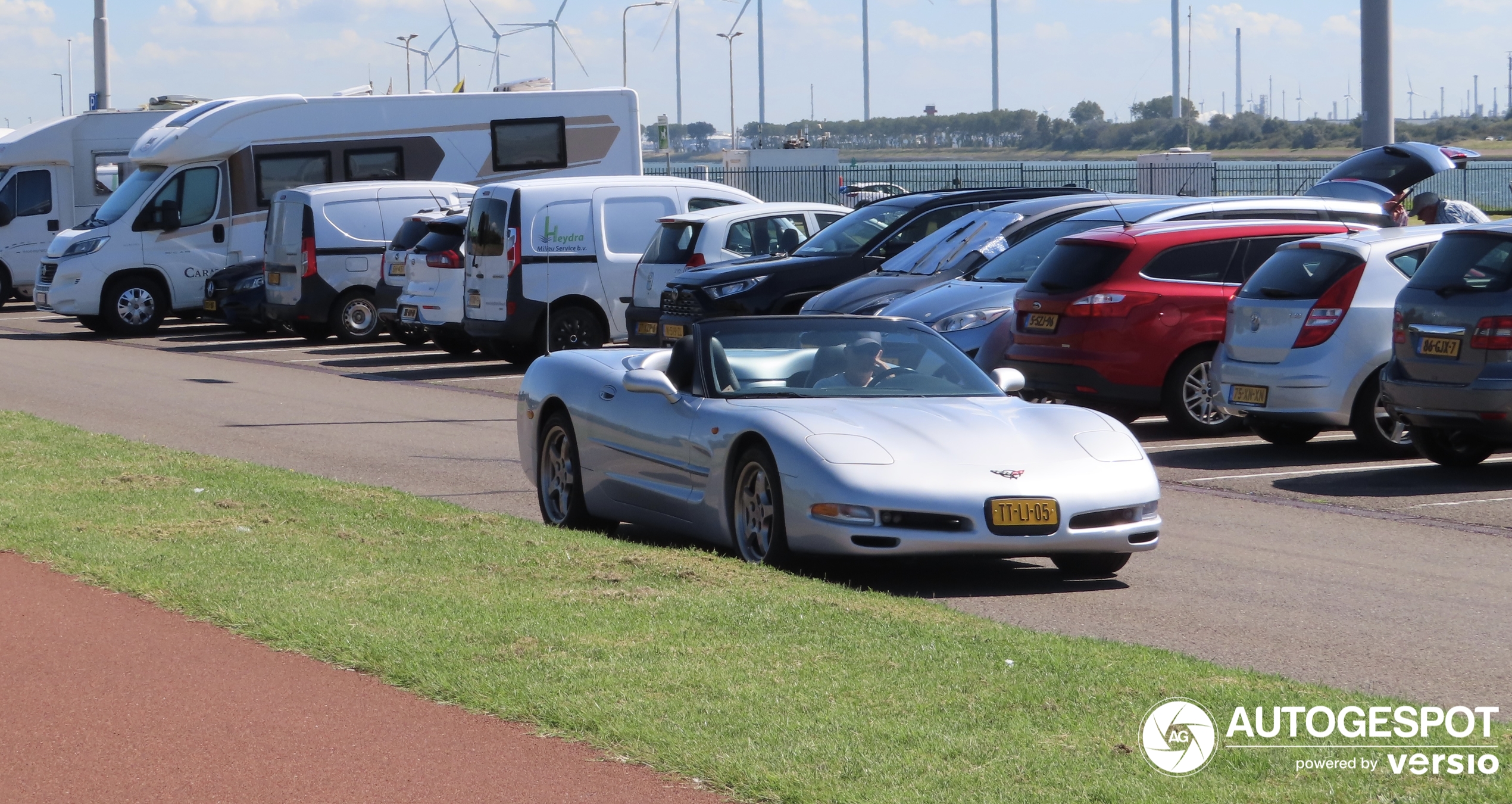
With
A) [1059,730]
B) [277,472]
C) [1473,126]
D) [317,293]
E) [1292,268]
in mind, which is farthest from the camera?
[1473,126]

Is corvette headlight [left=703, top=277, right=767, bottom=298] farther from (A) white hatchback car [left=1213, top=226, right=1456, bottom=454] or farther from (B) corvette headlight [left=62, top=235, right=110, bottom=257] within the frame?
(B) corvette headlight [left=62, top=235, right=110, bottom=257]

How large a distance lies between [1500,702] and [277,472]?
7.94 meters

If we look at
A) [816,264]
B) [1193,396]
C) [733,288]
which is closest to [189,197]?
[733,288]

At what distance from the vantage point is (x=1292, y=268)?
13234 millimetres

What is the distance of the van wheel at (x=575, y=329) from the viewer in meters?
21.5

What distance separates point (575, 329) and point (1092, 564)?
528 inches

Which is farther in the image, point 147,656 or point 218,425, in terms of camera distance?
point 218,425

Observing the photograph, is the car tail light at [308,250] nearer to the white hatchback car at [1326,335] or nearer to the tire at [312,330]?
the tire at [312,330]

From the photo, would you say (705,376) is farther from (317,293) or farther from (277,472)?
(317,293)

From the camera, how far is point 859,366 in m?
9.52

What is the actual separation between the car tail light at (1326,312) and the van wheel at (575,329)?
10.2 metres

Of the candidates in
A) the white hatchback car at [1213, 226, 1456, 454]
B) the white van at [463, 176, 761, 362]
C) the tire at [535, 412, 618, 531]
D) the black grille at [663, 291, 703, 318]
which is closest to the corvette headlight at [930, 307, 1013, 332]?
the white hatchback car at [1213, 226, 1456, 454]

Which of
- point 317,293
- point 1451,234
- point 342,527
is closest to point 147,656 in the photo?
point 342,527

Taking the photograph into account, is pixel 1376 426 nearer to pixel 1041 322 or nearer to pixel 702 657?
pixel 1041 322
